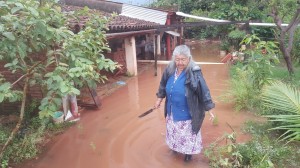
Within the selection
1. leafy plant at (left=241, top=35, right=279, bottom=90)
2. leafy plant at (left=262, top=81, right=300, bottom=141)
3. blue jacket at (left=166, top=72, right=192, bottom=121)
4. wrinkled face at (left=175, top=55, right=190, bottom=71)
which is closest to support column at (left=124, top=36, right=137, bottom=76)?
leafy plant at (left=241, top=35, right=279, bottom=90)

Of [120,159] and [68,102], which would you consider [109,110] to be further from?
[120,159]

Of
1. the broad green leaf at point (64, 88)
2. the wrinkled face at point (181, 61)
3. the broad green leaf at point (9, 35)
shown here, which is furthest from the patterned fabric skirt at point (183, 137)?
the broad green leaf at point (9, 35)

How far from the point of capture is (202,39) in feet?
68.5

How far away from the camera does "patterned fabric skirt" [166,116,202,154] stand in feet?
13.2

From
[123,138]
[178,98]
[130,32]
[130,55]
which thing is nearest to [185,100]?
[178,98]

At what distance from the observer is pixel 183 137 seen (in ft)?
13.4

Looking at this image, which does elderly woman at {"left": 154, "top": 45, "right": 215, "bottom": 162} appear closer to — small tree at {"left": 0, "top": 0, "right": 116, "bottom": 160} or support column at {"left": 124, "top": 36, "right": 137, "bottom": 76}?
small tree at {"left": 0, "top": 0, "right": 116, "bottom": 160}

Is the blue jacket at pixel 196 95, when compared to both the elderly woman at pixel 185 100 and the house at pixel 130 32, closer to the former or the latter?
the elderly woman at pixel 185 100

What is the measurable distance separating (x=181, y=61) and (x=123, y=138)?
2.26m

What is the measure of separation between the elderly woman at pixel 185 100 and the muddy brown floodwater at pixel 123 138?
432 mm

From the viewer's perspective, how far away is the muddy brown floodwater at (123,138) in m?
4.40

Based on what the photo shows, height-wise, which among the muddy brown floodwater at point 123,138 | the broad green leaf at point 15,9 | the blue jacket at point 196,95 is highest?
the broad green leaf at point 15,9

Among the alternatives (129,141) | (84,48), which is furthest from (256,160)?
(84,48)

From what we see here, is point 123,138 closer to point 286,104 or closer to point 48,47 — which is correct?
point 48,47
